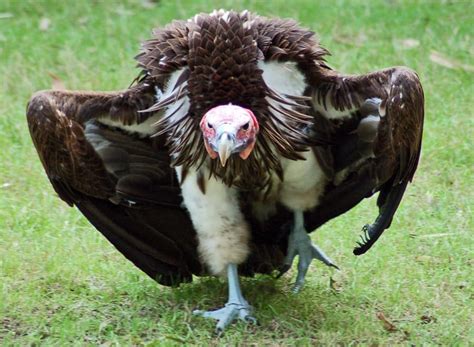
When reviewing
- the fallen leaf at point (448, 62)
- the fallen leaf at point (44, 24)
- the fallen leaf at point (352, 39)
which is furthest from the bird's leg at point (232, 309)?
the fallen leaf at point (44, 24)

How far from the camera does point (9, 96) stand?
8594mm

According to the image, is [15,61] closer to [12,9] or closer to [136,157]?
[12,9]

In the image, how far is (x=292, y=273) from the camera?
19.6 ft

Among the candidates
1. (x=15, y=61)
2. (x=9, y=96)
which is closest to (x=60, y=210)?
(x=9, y=96)

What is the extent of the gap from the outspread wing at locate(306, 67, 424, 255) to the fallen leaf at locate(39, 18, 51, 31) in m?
5.06

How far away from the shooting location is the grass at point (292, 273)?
17.3ft

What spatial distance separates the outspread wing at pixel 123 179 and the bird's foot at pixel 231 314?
28 centimetres

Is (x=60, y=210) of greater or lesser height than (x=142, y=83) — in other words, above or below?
below

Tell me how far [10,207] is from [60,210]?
12.2 inches

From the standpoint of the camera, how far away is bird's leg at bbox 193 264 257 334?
5242 millimetres

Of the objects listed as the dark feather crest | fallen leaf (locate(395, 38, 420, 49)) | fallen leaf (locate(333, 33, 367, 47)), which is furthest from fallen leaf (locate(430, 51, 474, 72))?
the dark feather crest

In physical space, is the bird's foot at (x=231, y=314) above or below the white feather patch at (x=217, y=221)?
below

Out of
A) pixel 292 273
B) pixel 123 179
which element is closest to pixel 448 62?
pixel 292 273

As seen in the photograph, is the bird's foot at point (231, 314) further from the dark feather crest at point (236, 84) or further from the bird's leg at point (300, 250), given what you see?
the dark feather crest at point (236, 84)
